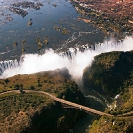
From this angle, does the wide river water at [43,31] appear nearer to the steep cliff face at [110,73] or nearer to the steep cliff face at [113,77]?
the steep cliff face at [110,73]

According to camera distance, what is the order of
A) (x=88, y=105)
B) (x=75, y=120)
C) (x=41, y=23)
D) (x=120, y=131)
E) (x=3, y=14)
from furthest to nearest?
(x=3, y=14)
(x=41, y=23)
(x=88, y=105)
(x=75, y=120)
(x=120, y=131)

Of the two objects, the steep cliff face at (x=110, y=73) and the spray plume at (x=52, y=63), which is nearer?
the steep cliff face at (x=110, y=73)

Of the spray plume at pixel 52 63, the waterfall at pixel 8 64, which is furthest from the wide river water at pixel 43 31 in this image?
the spray plume at pixel 52 63

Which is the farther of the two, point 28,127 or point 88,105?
point 88,105

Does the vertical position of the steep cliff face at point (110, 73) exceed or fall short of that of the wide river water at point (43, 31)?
it falls short

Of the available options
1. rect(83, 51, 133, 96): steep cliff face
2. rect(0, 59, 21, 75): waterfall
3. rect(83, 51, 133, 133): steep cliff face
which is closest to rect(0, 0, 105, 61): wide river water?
rect(0, 59, 21, 75): waterfall

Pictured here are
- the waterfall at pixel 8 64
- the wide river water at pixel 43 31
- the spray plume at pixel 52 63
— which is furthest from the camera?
the wide river water at pixel 43 31

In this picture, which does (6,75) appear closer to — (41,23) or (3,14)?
(41,23)

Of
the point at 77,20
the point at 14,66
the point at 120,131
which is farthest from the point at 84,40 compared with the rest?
the point at 120,131
